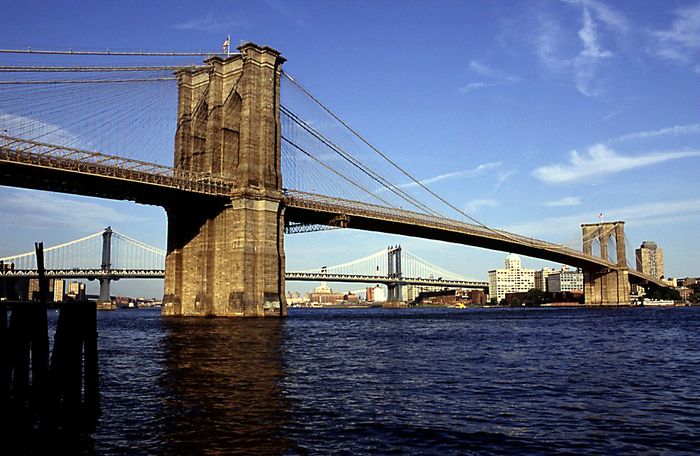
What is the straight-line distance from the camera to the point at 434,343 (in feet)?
92.9

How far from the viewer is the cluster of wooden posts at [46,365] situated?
458 inches

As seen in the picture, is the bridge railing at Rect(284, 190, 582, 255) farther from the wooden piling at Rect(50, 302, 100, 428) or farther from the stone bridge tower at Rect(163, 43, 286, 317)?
the wooden piling at Rect(50, 302, 100, 428)

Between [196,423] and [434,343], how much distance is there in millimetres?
18735

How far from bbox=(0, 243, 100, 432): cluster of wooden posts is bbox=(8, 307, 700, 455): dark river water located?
2.48 ft

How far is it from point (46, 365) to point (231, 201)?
43308 millimetres

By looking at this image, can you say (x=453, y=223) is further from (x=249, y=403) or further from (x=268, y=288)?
(x=249, y=403)

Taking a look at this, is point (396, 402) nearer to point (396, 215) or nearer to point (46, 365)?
point (46, 365)

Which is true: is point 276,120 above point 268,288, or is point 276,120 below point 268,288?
above

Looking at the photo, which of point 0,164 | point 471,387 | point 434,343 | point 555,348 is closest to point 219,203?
point 0,164

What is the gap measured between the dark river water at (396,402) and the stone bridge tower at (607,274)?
107 m

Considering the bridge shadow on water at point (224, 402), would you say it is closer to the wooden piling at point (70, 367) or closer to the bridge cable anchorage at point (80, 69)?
the wooden piling at point (70, 367)

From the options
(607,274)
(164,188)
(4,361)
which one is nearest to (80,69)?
(164,188)

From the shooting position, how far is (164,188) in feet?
169

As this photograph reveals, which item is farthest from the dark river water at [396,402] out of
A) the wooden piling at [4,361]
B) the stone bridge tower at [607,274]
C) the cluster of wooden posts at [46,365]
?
the stone bridge tower at [607,274]
